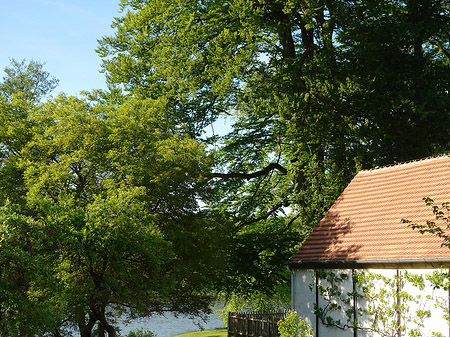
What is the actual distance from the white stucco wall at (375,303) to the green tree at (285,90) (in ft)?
16.6

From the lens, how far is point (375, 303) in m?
15.1

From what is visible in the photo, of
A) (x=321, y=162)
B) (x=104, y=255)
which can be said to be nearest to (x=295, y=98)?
(x=321, y=162)

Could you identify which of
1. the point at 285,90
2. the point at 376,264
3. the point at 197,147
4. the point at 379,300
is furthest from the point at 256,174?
the point at 379,300

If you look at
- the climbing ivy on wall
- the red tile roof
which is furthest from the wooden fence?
the climbing ivy on wall

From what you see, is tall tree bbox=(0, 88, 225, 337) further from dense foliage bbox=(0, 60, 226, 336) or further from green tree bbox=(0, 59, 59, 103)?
green tree bbox=(0, 59, 59, 103)

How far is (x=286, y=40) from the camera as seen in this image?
25516 millimetres

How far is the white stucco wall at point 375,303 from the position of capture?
44.8 feet

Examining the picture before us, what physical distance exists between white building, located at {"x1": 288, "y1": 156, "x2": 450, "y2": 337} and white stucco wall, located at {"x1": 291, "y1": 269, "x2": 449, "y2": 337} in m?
0.03

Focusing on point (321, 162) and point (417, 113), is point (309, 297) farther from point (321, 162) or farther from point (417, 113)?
point (417, 113)

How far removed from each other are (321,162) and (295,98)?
307cm

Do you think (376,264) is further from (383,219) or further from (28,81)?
(28,81)

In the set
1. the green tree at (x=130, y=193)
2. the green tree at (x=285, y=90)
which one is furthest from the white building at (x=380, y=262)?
the green tree at (x=130, y=193)

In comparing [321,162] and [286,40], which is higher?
[286,40]

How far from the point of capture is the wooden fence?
28.3 m
